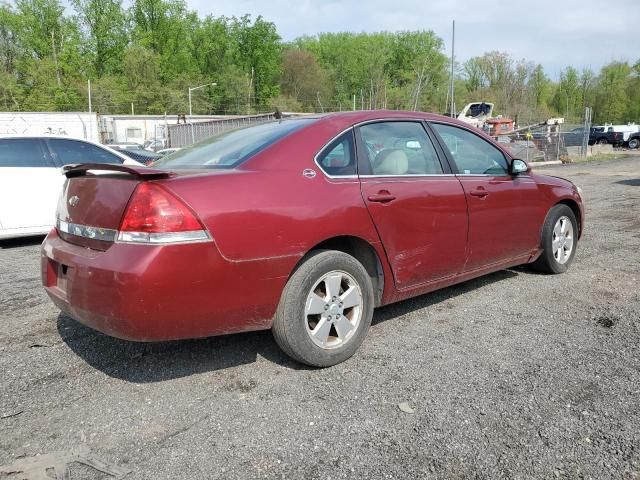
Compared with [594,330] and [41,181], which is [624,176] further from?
[41,181]

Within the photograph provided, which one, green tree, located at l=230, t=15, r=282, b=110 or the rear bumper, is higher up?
green tree, located at l=230, t=15, r=282, b=110

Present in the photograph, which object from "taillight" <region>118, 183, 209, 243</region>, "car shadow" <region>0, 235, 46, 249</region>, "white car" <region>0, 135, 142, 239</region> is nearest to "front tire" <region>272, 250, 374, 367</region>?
"taillight" <region>118, 183, 209, 243</region>

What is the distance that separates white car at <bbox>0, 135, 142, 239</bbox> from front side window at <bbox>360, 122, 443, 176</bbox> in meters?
4.24

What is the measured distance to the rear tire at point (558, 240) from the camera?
16.3ft

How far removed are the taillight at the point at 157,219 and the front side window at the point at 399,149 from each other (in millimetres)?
1334

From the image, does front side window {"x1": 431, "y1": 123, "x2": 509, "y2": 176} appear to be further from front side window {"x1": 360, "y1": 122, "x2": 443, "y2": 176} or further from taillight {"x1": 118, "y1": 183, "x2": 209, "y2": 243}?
taillight {"x1": 118, "y1": 183, "x2": 209, "y2": 243}

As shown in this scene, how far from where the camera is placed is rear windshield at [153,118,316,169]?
10.5ft

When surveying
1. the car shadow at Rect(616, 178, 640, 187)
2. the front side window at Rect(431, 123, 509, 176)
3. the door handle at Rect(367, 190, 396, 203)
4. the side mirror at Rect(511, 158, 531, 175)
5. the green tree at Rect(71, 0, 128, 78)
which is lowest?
the car shadow at Rect(616, 178, 640, 187)

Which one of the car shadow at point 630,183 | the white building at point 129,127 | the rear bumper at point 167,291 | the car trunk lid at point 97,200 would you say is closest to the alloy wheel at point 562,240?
the rear bumper at point 167,291

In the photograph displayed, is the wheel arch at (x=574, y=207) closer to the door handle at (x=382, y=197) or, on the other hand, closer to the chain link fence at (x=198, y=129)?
the door handle at (x=382, y=197)

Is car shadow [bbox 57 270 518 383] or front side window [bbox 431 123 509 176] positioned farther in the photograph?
front side window [bbox 431 123 509 176]

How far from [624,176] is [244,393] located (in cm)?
1753

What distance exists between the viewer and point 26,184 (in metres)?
6.86

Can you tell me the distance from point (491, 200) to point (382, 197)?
128 cm
